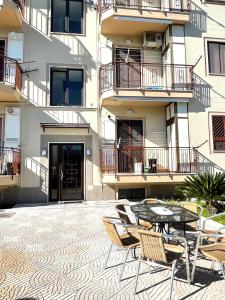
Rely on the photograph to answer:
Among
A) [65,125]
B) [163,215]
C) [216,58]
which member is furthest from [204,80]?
[163,215]

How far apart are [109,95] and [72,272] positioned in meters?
8.84

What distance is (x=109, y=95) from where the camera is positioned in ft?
40.4

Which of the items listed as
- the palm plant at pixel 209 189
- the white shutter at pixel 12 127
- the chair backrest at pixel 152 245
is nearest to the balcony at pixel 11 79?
the white shutter at pixel 12 127

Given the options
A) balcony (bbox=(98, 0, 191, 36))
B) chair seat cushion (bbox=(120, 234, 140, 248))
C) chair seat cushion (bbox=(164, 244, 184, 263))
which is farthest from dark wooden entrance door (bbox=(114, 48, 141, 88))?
chair seat cushion (bbox=(164, 244, 184, 263))

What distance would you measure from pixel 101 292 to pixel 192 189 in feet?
20.7

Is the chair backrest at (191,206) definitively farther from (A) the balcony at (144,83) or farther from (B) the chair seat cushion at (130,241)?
(A) the balcony at (144,83)

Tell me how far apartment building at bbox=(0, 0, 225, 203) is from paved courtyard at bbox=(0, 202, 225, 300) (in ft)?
16.3

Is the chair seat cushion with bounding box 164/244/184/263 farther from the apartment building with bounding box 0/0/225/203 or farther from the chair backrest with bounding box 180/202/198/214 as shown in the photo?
the apartment building with bounding box 0/0/225/203

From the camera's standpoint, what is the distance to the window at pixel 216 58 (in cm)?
1381

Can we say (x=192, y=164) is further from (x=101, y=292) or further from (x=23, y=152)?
(x=101, y=292)

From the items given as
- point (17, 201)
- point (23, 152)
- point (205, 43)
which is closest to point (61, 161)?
point (23, 152)

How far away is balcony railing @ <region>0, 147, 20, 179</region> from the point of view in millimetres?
11295

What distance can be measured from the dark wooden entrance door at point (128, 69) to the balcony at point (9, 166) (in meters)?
5.90

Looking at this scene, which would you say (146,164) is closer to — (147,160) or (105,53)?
(147,160)
